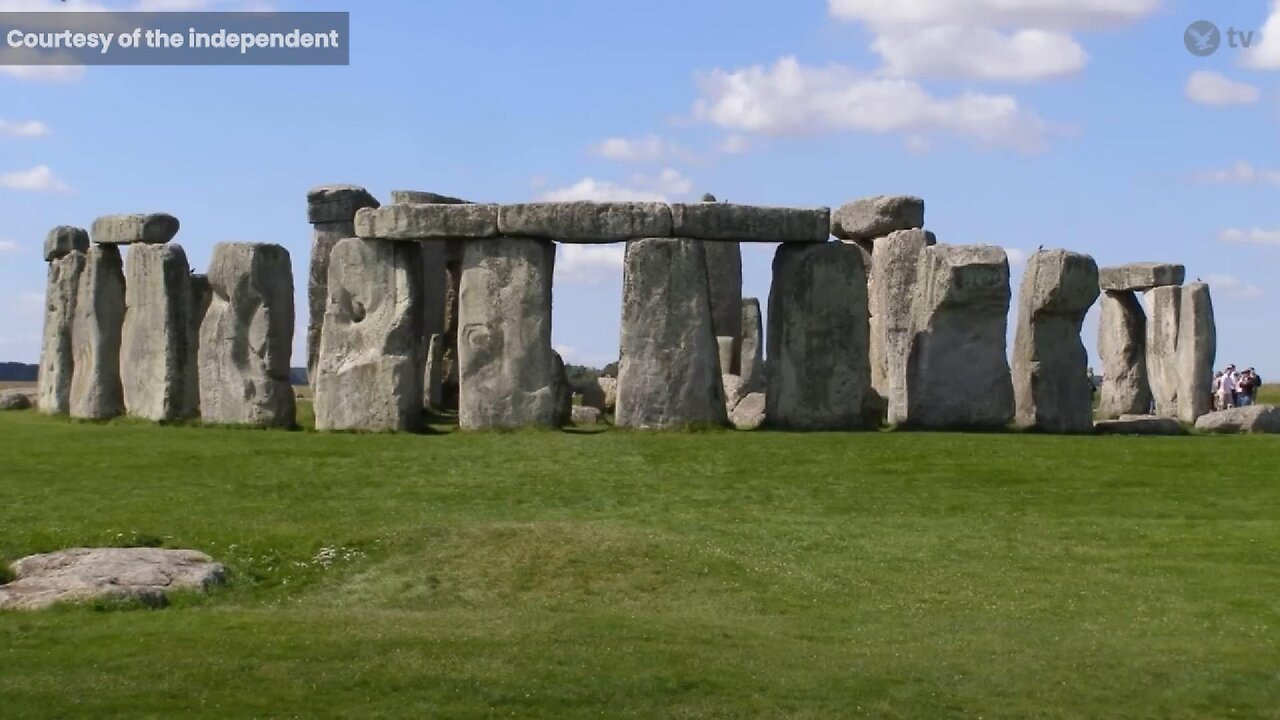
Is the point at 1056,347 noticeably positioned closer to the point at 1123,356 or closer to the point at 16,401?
A: the point at 1123,356

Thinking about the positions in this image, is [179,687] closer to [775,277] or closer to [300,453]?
[300,453]

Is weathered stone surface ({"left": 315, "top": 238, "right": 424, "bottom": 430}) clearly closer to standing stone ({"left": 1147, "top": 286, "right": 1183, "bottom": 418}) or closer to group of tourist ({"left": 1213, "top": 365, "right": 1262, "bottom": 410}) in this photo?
standing stone ({"left": 1147, "top": 286, "right": 1183, "bottom": 418})

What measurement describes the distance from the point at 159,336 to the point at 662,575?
555 inches

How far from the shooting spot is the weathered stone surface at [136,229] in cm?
2934

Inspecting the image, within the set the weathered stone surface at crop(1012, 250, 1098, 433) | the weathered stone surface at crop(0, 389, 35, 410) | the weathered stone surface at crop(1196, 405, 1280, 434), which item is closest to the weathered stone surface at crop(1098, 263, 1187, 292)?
the weathered stone surface at crop(1196, 405, 1280, 434)

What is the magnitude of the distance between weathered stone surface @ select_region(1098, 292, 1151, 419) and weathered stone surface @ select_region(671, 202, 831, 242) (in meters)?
10.9

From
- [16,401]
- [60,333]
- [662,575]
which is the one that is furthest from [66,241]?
[662,575]

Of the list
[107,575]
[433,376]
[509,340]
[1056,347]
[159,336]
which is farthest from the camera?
[433,376]

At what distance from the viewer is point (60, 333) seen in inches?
1254

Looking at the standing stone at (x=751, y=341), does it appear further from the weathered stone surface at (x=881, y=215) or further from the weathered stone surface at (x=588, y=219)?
the weathered stone surface at (x=588, y=219)

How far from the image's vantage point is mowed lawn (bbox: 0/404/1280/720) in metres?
12.7

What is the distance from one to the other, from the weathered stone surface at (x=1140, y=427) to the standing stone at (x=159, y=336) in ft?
45.4

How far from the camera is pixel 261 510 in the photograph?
20156 millimetres

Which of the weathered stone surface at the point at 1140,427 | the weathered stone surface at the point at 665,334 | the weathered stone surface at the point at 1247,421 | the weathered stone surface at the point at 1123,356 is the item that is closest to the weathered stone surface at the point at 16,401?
the weathered stone surface at the point at 665,334
